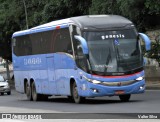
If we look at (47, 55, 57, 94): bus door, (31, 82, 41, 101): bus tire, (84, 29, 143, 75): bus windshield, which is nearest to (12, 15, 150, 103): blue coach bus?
(84, 29, 143, 75): bus windshield

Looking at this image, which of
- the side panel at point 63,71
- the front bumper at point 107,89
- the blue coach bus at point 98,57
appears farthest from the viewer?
the side panel at point 63,71

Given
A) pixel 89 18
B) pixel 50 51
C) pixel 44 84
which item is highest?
pixel 89 18

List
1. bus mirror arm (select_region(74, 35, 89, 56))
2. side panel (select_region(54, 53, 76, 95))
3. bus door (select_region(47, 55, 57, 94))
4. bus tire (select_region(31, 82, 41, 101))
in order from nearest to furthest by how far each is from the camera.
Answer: bus mirror arm (select_region(74, 35, 89, 56)) < side panel (select_region(54, 53, 76, 95)) < bus door (select_region(47, 55, 57, 94)) < bus tire (select_region(31, 82, 41, 101))

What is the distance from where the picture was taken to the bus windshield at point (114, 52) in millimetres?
22016

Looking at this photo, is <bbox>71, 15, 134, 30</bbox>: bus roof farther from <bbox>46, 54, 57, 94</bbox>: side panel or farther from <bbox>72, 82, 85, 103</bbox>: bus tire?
<bbox>46, 54, 57, 94</bbox>: side panel

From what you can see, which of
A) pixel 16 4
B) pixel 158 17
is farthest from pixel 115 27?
pixel 16 4

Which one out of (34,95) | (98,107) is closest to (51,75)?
(34,95)

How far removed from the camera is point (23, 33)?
2978 centimetres

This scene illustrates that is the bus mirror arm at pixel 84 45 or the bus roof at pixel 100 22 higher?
the bus roof at pixel 100 22

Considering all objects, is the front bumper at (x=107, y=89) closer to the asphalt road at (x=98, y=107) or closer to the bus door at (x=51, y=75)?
the asphalt road at (x=98, y=107)

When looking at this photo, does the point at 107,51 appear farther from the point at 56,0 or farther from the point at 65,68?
the point at 56,0

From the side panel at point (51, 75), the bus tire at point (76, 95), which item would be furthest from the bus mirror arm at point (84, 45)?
the side panel at point (51, 75)

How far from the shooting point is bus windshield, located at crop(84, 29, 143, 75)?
22016 millimetres

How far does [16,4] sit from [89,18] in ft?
117
